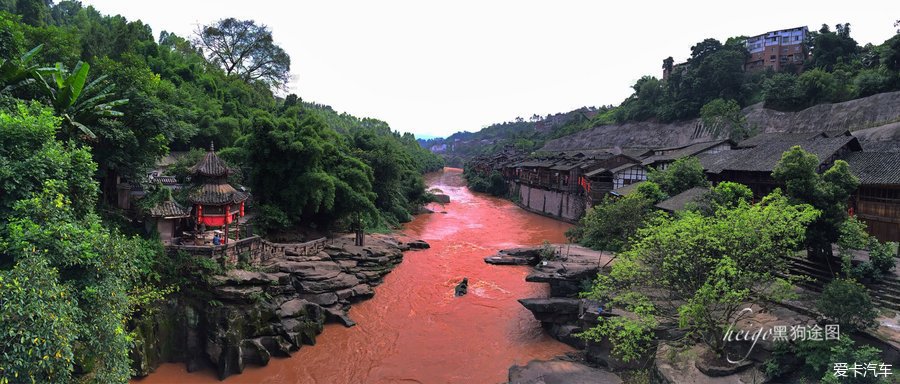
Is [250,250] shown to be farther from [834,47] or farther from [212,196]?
[834,47]

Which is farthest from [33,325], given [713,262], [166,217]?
[713,262]

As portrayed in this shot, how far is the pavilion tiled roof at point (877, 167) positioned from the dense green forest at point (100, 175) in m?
24.7

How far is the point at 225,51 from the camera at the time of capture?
153ft

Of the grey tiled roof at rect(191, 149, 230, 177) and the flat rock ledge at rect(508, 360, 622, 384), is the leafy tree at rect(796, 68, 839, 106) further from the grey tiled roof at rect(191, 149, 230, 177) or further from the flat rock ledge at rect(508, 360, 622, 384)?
the grey tiled roof at rect(191, 149, 230, 177)

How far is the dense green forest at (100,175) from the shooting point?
7844mm

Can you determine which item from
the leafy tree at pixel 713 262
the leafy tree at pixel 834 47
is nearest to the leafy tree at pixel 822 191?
the leafy tree at pixel 713 262

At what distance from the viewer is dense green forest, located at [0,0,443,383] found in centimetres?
784

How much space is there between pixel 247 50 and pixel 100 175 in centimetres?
3465

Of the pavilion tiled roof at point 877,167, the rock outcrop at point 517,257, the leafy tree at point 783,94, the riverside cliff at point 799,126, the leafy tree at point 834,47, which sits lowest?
the rock outcrop at point 517,257

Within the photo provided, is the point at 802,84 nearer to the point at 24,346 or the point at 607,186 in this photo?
the point at 607,186

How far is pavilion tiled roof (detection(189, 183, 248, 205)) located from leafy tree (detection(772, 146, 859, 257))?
20499mm

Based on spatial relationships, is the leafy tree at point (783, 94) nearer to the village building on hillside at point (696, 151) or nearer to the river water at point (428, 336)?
the village building on hillside at point (696, 151)

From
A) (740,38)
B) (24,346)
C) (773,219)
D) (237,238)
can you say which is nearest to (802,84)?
(740,38)

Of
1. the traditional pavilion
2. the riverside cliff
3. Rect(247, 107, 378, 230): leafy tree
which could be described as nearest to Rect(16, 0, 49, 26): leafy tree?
Rect(247, 107, 378, 230): leafy tree
